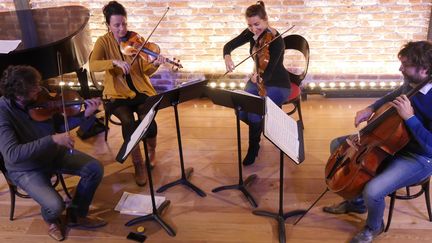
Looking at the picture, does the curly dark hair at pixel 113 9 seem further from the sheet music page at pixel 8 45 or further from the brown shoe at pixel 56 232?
the brown shoe at pixel 56 232

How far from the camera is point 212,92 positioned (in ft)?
8.95

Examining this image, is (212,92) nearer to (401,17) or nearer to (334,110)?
(334,110)

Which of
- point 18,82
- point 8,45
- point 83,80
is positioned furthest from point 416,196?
point 8,45

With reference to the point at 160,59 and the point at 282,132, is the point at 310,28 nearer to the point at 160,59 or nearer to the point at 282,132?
the point at 160,59

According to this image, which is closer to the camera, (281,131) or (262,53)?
(281,131)

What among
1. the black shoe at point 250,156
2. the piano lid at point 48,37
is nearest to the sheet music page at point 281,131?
the black shoe at point 250,156

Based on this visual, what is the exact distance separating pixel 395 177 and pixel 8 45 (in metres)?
2.69

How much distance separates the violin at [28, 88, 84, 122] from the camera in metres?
2.51

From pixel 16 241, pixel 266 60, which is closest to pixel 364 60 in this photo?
pixel 266 60

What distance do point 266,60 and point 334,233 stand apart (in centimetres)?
127

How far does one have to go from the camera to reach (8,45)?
3.13 m

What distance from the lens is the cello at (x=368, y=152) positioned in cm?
221

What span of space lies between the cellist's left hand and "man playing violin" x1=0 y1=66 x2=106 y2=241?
1697 millimetres

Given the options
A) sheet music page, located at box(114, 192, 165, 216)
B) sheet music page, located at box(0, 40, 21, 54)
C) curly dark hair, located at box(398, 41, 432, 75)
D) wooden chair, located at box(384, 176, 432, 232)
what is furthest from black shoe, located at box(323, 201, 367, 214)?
sheet music page, located at box(0, 40, 21, 54)
